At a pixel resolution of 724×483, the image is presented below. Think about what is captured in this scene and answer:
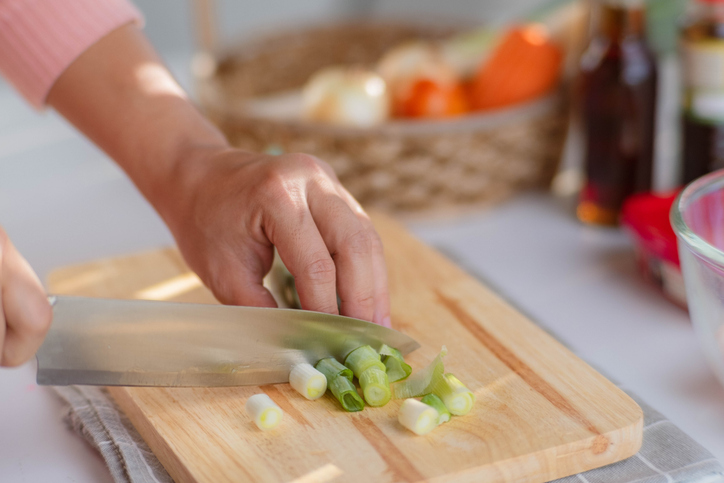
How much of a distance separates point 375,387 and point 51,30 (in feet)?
1.93

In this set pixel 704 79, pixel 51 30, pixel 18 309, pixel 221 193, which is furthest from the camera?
pixel 704 79

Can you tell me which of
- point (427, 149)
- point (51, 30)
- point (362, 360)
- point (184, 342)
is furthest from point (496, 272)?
point (51, 30)

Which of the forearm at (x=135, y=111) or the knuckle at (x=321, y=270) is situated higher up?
the forearm at (x=135, y=111)

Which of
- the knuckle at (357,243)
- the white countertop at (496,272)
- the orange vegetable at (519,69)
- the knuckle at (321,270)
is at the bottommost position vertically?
the white countertop at (496,272)

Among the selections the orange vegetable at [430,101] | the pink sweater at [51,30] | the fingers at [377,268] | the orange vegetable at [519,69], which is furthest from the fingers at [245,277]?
the orange vegetable at [519,69]

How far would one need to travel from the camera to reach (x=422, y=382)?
0.78 m

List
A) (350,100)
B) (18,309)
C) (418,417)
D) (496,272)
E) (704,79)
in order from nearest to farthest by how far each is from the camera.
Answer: (18,309) → (418,417) → (704,79) → (496,272) → (350,100)

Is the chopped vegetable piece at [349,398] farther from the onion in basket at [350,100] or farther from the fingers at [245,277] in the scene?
the onion in basket at [350,100]

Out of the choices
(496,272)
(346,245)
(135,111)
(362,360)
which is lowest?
(496,272)

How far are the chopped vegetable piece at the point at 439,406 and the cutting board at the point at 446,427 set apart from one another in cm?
1

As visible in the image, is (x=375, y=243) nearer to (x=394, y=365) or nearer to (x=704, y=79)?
(x=394, y=365)

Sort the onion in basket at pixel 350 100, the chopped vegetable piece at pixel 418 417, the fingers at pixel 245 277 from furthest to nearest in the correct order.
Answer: the onion in basket at pixel 350 100, the fingers at pixel 245 277, the chopped vegetable piece at pixel 418 417

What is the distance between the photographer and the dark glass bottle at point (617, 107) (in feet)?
3.81

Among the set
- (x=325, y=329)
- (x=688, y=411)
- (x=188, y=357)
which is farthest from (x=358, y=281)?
(x=688, y=411)
